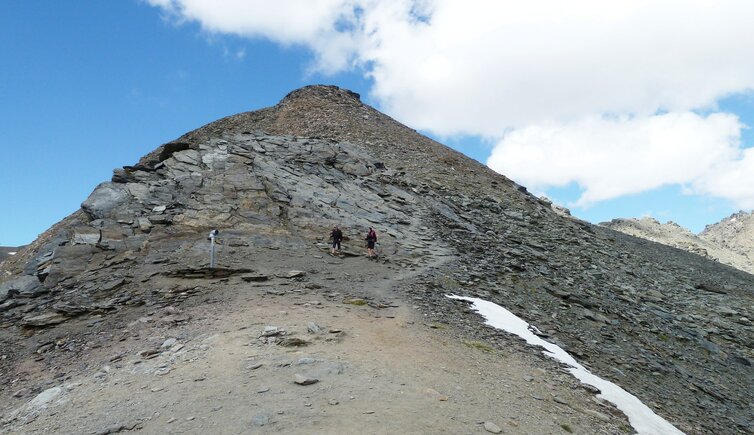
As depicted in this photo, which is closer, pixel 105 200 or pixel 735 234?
pixel 105 200

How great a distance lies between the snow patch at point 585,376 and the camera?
35.3 feet

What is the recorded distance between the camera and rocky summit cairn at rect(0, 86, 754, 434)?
1328 centimetres

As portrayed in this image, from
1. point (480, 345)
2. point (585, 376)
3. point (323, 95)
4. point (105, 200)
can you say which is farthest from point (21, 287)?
point (323, 95)

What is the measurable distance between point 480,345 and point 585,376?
9.17 ft

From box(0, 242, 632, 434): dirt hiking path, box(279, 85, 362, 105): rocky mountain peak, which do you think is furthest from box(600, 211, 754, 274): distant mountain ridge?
box(0, 242, 632, 434): dirt hiking path

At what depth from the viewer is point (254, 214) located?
67.7 ft

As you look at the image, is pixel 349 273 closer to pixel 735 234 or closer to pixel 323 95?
pixel 323 95

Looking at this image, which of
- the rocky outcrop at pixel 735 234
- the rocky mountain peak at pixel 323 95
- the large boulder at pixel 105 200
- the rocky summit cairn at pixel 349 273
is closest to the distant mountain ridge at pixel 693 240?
the rocky outcrop at pixel 735 234

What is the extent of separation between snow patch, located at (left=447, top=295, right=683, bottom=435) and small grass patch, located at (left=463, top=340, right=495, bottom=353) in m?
1.70

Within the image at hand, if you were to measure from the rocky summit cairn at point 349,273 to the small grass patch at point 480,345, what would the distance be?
0.32ft

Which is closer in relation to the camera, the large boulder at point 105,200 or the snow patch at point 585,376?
the snow patch at point 585,376

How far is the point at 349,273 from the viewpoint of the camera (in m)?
17.4

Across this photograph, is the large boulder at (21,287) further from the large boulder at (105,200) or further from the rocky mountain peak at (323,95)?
the rocky mountain peak at (323,95)

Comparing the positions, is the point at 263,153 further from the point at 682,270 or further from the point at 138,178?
the point at 682,270
